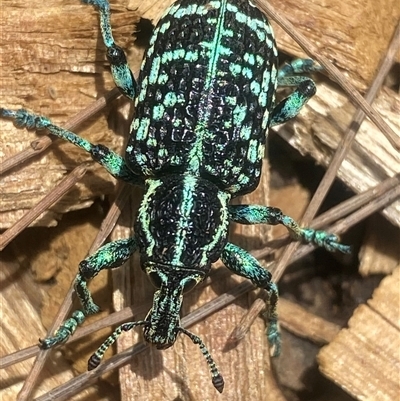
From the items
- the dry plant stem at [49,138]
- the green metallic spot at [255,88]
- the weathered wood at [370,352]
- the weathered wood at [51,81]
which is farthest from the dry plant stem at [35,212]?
the weathered wood at [370,352]

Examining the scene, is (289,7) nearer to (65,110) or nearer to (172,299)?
(65,110)

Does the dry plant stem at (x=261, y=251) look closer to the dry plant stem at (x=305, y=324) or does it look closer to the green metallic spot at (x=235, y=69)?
the dry plant stem at (x=305, y=324)

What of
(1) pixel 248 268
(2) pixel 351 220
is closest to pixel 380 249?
(2) pixel 351 220

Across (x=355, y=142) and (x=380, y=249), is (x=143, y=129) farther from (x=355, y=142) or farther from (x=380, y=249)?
(x=380, y=249)

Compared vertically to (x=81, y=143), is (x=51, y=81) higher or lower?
higher

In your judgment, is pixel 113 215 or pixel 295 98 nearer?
pixel 295 98

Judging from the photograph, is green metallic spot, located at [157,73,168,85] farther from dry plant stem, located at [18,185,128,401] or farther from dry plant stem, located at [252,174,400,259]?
dry plant stem, located at [252,174,400,259]

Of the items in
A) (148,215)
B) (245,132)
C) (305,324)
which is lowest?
(305,324)

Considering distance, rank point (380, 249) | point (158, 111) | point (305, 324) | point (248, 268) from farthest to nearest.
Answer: point (305, 324) → point (380, 249) → point (248, 268) → point (158, 111)

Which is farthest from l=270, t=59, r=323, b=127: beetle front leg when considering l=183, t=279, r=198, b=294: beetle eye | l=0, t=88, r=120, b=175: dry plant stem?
l=183, t=279, r=198, b=294: beetle eye
